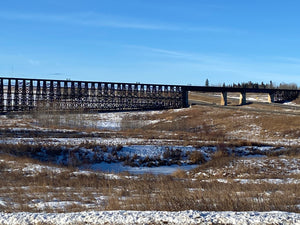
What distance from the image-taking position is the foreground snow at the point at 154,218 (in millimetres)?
6707

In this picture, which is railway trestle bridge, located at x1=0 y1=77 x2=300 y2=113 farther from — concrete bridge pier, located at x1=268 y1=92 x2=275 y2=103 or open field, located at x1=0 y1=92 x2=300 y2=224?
open field, located at x1=0 y1=92 x2=300 y2=224

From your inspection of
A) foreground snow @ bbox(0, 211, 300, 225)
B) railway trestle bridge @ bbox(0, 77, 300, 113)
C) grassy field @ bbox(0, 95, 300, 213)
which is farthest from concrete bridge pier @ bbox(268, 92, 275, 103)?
foreground snow @ bbox(0, 211, 300, 225)

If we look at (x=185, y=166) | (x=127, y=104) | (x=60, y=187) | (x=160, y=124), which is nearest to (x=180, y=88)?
(x=127, y=104)

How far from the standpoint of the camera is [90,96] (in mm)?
71875

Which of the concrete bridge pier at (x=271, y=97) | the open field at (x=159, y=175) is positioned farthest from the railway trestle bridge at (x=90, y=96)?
the open field at (x=159, y=175)

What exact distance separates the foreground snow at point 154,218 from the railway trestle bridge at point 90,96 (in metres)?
57.4

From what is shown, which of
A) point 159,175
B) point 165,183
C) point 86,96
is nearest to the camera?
point 165,183

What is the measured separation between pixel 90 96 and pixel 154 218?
217 ft

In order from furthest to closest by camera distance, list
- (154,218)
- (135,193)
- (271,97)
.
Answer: (271,97) → (135,193) → (154,218)

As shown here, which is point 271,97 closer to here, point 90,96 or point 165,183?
point 90,96

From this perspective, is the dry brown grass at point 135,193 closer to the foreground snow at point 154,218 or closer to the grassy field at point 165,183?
Result: the grassy field at point 165,183

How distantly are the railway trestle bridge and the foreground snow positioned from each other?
188 feet

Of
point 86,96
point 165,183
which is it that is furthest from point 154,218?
point 86,96

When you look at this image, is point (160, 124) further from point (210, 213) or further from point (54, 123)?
point (210, 213)
